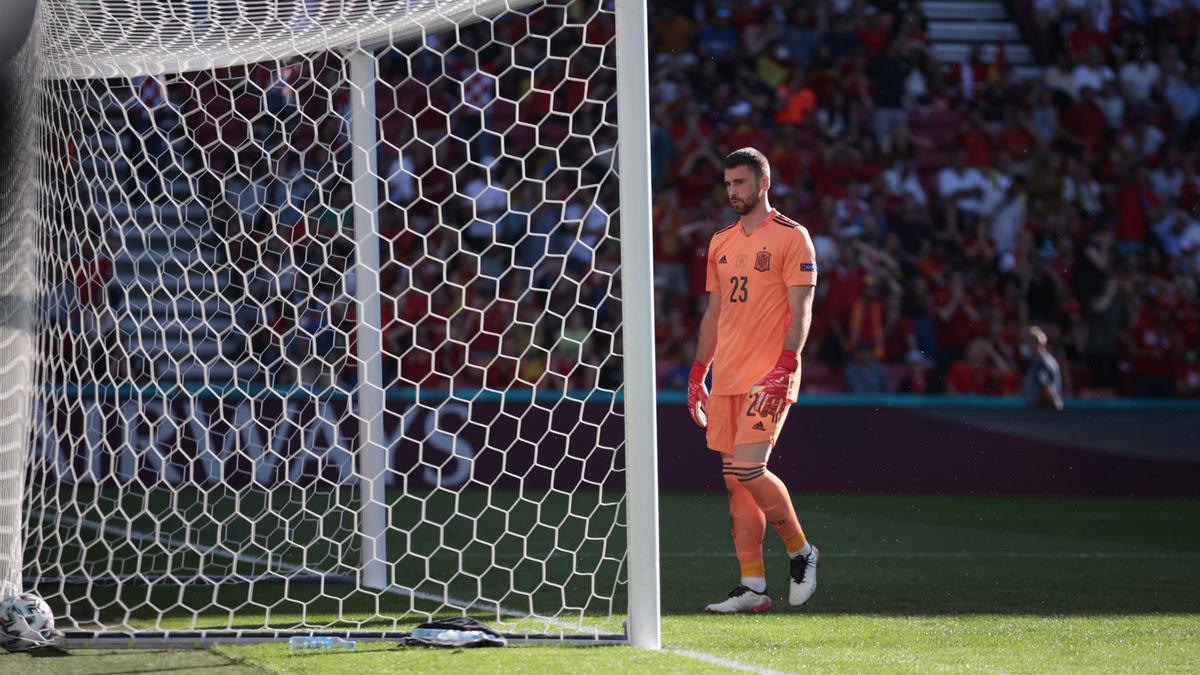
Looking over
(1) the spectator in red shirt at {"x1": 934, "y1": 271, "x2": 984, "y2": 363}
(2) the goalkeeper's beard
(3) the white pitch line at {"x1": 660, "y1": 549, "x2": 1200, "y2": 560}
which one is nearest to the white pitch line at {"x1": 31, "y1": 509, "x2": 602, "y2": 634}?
(2) the goalkeeper's beard

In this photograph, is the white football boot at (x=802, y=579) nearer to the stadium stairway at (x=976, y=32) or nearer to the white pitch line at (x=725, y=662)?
the white pitch line at (x=725, y=662)

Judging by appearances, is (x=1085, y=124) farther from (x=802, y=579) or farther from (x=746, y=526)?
(x=746, y=526)

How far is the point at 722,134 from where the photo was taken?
14.1 metres

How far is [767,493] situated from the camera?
5.14 meters

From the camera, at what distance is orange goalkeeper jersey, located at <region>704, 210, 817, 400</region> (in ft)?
16.8

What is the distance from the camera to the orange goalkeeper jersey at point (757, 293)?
5129mm

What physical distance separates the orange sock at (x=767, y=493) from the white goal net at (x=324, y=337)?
512mm

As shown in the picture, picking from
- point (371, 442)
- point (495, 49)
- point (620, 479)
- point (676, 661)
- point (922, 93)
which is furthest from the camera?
point (922, 93)

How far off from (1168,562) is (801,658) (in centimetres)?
356

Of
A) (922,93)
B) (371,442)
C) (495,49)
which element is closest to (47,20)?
(371,442)

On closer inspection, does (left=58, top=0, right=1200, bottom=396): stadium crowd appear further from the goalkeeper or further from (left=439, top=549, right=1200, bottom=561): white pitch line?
the goalkeeper

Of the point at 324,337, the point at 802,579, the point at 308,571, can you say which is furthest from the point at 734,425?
the point at 324,337

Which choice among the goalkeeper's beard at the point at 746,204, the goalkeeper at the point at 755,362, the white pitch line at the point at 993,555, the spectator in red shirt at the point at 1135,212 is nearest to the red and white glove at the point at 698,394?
the goalkeeper at the point at 755,362

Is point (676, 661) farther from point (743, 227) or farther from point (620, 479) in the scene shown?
point (620, 479)
